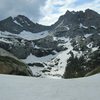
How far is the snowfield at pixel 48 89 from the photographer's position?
38.9ft

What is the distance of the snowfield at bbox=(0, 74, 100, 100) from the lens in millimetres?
11852

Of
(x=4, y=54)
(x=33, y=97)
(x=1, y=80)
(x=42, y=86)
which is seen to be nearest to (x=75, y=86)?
(x=42, y=86)

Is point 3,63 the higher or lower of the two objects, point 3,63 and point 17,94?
the higher

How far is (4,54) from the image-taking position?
2684 cm

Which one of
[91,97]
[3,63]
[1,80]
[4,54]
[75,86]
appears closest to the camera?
[91,97]

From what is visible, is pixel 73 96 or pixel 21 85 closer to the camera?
pixel 73 96

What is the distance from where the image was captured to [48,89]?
13094mm

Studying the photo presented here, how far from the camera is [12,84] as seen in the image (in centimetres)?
1414

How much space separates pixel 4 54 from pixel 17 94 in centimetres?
1477

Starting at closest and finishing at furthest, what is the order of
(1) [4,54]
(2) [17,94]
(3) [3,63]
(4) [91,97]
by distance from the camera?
(4) [91,97], (2) [17,94], (3) [3,63], (1) [4,54]

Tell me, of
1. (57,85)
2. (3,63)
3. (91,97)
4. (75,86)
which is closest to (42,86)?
(57,85)

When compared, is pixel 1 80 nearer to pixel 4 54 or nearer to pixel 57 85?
pixel 57 85

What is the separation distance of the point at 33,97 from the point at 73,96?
1639mm

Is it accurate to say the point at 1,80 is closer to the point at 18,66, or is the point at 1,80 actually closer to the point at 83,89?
the point at 83,89
